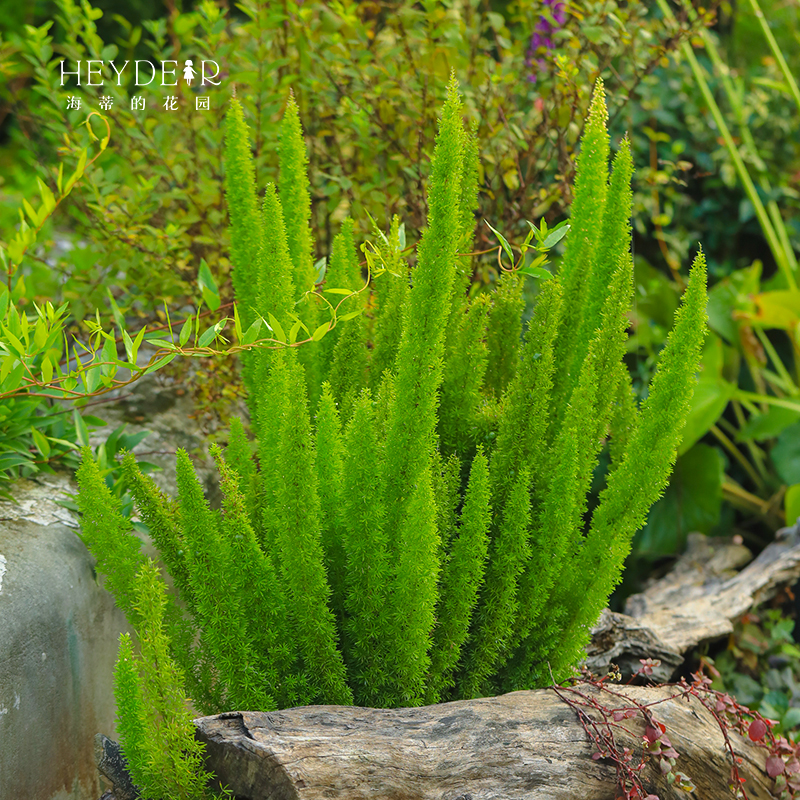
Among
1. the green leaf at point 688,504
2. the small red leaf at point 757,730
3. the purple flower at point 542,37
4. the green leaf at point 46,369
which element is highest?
the purple flower at point 542,37

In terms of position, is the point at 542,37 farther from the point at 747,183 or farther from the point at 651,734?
the point at 651,734

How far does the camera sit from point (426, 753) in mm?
916

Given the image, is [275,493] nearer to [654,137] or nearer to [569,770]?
[569,770]

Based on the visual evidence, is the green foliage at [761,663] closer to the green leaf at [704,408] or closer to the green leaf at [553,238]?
the green leaf at [704,408]

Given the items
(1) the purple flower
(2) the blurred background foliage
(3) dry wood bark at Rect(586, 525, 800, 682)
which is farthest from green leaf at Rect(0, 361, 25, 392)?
(1) the purple flower

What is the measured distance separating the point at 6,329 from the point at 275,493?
41 cm

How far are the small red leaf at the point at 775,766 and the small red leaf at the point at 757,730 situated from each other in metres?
0.04

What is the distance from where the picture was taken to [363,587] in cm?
94

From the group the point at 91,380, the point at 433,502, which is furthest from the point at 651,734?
the point at 91,380

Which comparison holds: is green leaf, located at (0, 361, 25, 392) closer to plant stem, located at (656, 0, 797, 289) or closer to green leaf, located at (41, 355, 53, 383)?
green leaf, located at (41, 355, 53, 383)

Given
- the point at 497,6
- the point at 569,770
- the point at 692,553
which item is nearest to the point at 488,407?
the point at 569,770

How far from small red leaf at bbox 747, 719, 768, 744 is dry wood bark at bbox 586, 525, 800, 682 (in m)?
0.29

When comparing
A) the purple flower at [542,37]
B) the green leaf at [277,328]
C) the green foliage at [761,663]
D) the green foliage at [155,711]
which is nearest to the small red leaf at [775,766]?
the green foliage at [761,663]

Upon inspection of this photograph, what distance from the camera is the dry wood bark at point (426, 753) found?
33.7 inches
